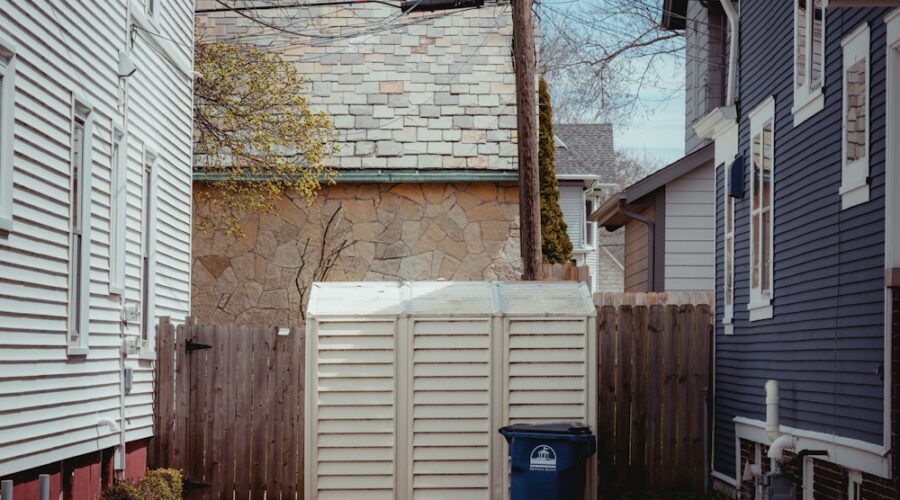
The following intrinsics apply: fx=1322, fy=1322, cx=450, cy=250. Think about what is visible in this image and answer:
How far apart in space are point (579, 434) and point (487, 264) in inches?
277

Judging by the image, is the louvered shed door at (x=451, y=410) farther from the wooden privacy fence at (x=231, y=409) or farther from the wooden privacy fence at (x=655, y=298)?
the wooden privacy fence at (x=655, y=298)

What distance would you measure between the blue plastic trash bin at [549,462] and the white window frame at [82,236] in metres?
4.15

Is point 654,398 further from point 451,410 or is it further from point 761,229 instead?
point 451,410

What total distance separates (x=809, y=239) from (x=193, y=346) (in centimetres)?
679

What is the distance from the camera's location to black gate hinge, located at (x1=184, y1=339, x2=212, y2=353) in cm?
1465

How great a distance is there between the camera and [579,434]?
12.7 m

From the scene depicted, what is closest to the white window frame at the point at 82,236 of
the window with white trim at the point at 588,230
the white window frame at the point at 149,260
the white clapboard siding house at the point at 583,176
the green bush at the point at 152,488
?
the green bush at the point at 152,488

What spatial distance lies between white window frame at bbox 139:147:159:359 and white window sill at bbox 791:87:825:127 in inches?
260

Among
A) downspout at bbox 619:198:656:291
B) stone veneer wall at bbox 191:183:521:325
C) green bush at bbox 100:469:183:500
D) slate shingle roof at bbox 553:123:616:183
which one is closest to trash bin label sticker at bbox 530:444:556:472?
green bush at bbox 100:469:183:500

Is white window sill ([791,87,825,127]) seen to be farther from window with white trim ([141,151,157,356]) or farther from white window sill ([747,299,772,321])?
window with white trim ([141,151,157,356])

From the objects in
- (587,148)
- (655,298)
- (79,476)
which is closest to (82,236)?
(79,476)

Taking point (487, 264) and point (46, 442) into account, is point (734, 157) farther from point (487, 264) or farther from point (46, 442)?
point (46, 442)

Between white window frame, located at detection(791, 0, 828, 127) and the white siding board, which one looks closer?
white window frame, located at detection(791, 0, 828, 127)

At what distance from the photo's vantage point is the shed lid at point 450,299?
44.1ft
